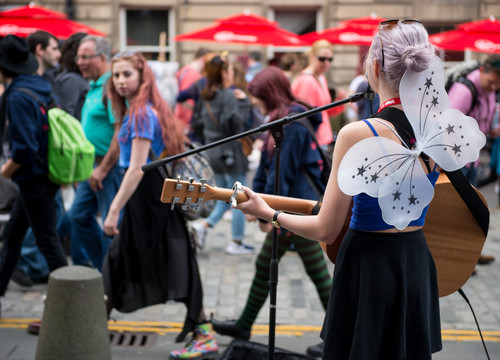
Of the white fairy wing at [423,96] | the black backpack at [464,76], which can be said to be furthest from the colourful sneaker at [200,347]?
the black backpack at [464,76]

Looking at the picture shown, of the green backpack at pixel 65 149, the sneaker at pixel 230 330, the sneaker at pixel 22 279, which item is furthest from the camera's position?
the sneaker at pixel 22 279

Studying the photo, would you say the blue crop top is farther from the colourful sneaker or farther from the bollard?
the colourful sneaker

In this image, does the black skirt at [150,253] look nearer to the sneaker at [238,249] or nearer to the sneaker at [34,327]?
the sneaker at [34,327]

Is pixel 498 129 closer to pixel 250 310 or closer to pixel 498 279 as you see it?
pixel 498 279

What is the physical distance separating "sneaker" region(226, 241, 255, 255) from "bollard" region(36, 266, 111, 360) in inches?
141

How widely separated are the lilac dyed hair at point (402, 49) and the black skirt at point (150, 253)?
7.69 ft

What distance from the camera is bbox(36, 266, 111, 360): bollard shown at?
12.9 ft

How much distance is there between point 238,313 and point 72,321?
1978 millimetres

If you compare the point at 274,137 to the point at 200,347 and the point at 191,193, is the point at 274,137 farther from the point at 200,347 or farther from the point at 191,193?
the point at 200,347

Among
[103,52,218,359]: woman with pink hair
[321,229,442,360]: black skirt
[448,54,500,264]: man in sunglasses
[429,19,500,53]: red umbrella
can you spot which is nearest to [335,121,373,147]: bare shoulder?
[321,229,442,360]: black skirt

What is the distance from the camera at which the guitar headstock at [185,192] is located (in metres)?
2.80

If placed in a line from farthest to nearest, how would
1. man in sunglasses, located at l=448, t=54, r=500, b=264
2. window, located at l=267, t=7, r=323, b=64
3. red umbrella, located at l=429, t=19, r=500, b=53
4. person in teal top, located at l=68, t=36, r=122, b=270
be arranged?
window, located at l=267, t=7, r=323, b=64, red umbrella, located at l=429, t=19, r=500, b=53, man in sunglasses, located at l=448, t=54, r=500, b=264, person in teal top, located at l=68, t=36, r=122, b=270

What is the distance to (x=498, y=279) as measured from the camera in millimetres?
6707

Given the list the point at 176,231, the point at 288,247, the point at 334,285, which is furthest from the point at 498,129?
the point at 334,285
